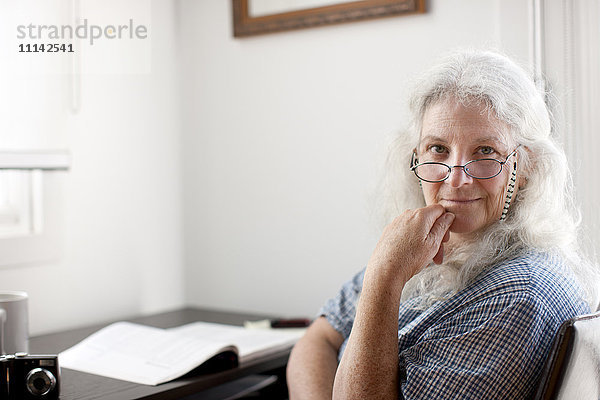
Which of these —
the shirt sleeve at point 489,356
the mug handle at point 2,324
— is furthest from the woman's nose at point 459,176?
the mug handle at point 2,324

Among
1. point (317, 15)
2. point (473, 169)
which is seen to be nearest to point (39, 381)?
point (473, 169)

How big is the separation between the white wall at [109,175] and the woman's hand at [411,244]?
1.15 meters

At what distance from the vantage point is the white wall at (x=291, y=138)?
76.7 inches

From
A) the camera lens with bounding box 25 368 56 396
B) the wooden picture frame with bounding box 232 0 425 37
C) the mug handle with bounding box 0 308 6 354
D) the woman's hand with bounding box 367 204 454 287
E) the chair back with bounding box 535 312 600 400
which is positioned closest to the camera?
the chair back with bounding box 535 312 600 400

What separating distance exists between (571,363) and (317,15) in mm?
1323

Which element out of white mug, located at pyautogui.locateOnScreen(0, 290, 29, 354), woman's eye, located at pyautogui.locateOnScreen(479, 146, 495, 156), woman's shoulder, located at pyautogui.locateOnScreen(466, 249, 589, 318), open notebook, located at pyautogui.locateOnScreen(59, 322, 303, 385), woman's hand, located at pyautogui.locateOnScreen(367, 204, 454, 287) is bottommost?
open notebook, located at pyautogui.locateOnScreen(59, 322, 303, 385)

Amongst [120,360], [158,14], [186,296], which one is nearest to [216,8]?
[158,14]

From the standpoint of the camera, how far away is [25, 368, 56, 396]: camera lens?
4.36 feet

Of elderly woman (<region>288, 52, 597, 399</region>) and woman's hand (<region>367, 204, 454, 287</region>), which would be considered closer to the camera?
elderly woman (<region>288, 52, 597, 399</region>)

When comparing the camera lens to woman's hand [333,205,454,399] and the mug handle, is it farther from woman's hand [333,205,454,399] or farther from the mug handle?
woman's hand [333,205,454,399]

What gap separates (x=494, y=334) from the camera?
3.65ft

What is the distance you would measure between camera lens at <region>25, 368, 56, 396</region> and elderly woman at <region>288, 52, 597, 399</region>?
1.72ft

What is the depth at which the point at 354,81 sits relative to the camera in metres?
2.03

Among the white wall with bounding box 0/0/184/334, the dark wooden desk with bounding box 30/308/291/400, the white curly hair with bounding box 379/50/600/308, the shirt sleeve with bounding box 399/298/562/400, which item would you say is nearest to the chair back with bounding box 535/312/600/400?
the shirt sleeve with bounding box 399/298/562/400
